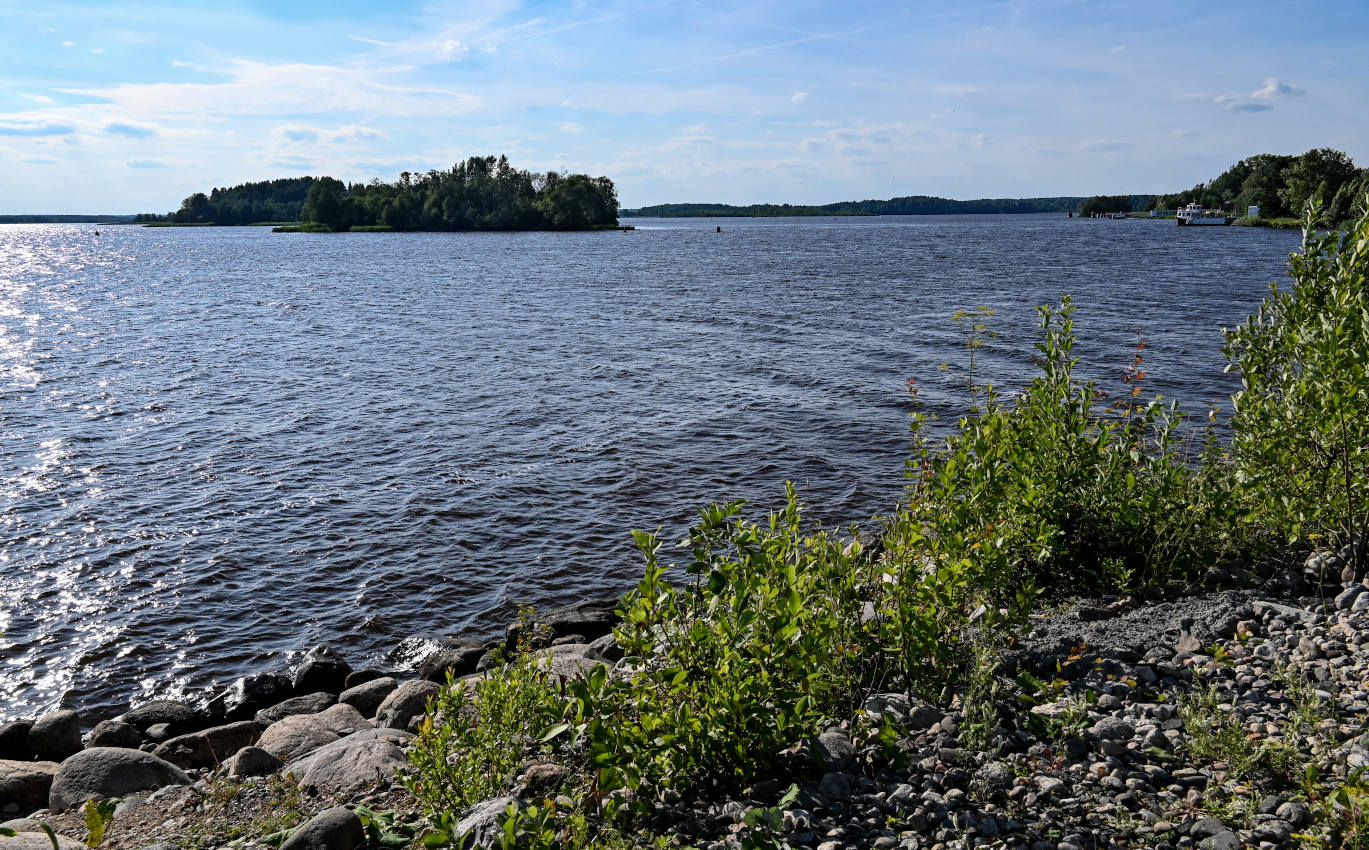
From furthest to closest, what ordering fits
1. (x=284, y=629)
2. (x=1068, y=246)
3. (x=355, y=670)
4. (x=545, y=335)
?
(x=1068, y=246) < (x=545, y=335) < (x=284, y=629) < (x=355, y=670)

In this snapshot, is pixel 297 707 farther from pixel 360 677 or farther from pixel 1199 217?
pixel 1199 217

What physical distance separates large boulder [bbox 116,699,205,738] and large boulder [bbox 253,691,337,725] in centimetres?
72

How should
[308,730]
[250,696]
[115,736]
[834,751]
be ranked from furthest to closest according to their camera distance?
[250,696], [115,736], [308,730], [834,751]

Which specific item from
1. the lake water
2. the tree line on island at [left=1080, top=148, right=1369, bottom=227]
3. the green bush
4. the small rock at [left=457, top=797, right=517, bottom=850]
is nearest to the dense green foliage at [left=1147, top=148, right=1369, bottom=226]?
the tree line on island at [left=1080, top=148, right=1369, bottom=227]

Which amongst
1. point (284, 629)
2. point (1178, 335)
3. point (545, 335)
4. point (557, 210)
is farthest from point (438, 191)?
point (284, 629)

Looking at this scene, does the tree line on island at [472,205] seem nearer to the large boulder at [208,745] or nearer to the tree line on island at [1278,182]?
the tree line on island at [1278,182]

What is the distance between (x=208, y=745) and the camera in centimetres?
997

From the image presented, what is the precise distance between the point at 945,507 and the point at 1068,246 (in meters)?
112

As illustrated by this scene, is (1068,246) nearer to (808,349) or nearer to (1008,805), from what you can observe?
(808,349)

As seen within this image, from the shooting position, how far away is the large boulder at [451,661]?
11.6m

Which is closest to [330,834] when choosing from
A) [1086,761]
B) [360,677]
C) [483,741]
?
[483,741]

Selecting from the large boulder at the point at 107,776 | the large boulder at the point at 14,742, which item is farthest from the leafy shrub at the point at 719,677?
the large boulder at the point at 14,742

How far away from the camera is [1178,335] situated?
113 ft

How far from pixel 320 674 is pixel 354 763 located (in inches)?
188
